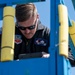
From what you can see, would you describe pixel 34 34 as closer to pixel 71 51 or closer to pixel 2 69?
pixel 71 51

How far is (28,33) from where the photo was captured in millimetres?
4012

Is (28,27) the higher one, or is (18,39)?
(28,27)

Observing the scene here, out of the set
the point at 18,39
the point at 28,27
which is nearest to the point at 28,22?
the point at 28,27

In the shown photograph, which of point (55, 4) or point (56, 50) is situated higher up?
point (55, 4)

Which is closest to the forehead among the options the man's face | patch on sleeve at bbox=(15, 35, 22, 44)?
the man's face

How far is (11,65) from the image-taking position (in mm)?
2908

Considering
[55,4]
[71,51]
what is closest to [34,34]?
[71,51]

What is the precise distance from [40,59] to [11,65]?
10.0 inches

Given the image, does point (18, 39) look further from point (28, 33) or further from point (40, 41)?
point (40, 41)

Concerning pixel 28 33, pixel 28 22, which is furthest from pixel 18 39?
pixel 28 22

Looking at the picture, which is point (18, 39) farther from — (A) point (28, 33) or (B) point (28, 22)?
(B) point (28, 22)

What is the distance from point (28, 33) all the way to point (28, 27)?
0.54ft

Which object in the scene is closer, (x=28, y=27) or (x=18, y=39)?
(x=28, y=27)

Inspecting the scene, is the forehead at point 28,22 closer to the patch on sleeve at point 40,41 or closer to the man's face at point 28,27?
the man's face at point 28,27
